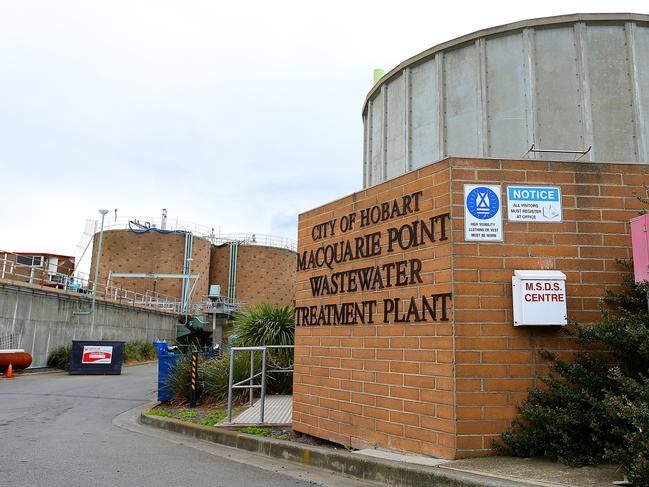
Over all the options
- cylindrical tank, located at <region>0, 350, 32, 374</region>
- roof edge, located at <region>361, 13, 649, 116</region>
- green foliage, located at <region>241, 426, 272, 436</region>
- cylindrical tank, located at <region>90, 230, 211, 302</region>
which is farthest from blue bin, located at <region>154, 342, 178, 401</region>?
cylindrical tank, located at <region>90, 230, 211, 302</region>

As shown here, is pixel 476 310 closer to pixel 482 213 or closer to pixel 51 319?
pixel 482 213

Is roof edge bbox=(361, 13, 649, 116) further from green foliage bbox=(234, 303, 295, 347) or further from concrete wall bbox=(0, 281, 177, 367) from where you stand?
concrete wall bbox=(0, 281, 177, 367)

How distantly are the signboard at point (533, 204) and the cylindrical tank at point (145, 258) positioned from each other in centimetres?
5063

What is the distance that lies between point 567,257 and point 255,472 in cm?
408

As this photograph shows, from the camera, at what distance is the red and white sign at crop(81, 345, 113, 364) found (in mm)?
23359

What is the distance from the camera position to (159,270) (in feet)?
181

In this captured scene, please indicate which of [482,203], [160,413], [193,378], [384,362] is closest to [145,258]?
[193,378]

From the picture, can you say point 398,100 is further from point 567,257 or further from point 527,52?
point 567,257

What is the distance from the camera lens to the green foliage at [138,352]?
31.6 meters

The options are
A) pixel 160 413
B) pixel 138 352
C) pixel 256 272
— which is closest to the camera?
pixel 160 413

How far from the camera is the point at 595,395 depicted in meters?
5.27

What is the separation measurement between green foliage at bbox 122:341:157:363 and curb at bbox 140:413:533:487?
942 inches

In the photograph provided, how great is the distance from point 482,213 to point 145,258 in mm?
52637

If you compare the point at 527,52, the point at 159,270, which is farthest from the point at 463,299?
the point at 159,270
